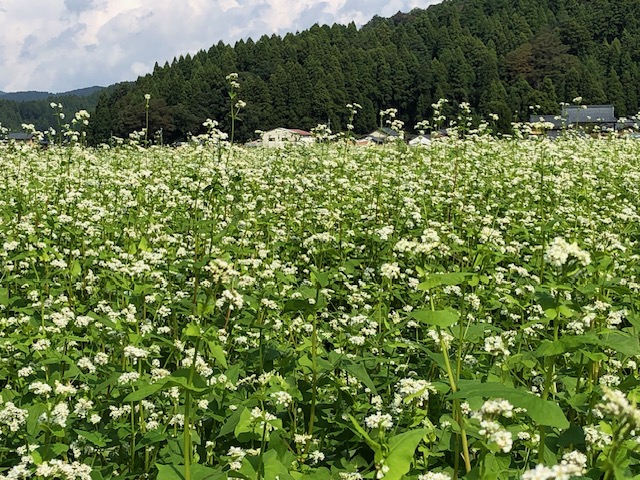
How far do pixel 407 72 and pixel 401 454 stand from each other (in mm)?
113463

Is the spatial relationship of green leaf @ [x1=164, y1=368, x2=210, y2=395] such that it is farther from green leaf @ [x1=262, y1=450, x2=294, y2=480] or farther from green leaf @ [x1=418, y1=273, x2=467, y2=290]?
green leaf @ [x1=418, y1=273, x2=467, y2=290]

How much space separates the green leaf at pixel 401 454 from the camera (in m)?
1.92

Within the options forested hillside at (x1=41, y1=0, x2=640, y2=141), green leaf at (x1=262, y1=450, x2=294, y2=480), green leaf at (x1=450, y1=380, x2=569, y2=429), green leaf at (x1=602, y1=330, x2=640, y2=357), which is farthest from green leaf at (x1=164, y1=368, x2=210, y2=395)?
forested hillside at (x1=41, y1=0, x2=640, y2=141)

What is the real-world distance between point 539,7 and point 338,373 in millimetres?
148920

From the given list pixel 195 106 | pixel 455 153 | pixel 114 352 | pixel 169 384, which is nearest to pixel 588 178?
pixel 455 153

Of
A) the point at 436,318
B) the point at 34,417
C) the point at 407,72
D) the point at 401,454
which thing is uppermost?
the point at 407,72

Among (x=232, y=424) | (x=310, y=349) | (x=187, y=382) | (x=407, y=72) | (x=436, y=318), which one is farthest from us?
(x=407, y=72)

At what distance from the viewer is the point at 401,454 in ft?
6.47

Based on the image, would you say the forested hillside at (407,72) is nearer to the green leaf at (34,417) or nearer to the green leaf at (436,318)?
the green leaf at (34,417)

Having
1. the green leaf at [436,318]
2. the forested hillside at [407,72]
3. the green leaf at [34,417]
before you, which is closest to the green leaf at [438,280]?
the green leaf at [436,318]

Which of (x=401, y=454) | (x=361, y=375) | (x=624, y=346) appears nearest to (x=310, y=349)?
(x=361, y=375)

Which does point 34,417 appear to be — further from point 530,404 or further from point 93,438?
point 530,404

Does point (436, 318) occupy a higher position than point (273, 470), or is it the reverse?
point (436, 318)

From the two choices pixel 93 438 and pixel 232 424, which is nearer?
pixel 232 424
